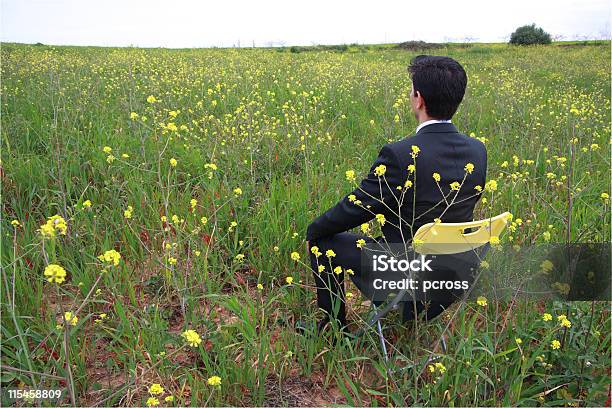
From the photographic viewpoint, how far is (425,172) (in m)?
1.79

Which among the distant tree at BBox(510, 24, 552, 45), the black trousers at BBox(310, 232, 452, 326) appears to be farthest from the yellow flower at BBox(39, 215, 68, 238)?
the distant tree at BBox(510, 24, 552, 45)

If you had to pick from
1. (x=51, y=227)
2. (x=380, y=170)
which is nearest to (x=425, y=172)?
(x=380, y=170)

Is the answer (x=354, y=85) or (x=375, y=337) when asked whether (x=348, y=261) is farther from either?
(x=354, y=85)

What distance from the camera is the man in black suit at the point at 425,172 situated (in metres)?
1.79

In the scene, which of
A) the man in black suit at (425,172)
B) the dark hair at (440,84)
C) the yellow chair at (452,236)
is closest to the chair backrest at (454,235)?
the yellow chair at (452,236)

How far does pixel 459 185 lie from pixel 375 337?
0.87m

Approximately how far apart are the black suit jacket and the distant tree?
2890 centimetres

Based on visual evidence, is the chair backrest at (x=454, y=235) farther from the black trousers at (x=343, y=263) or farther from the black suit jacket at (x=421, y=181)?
the black trousers at (x=343, y=263)

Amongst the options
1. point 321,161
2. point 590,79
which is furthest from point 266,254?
point 590,79

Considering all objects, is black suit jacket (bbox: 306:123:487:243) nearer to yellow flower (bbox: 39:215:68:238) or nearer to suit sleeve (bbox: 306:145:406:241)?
suit sleeve (bbox: 306:145:406:241)

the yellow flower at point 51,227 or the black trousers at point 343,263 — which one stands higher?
the yellow flower at point 51,227

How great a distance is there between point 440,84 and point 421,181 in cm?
44

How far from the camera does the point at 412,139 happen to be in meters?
1.83

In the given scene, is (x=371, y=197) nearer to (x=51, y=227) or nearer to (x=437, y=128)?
(x=437, y=128)
